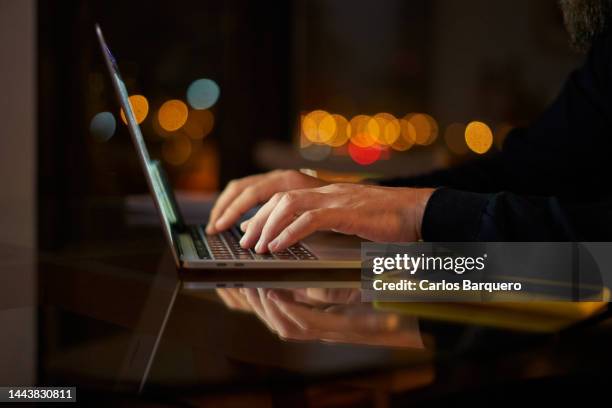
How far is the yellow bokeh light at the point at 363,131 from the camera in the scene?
5.28 m

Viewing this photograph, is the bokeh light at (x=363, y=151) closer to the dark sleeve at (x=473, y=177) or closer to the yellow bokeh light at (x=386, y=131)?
the yellow bokeh light at (x=386, y=131)

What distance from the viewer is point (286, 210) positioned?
0.89 m

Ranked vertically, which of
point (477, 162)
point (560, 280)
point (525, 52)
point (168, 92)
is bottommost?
point (560, 280)

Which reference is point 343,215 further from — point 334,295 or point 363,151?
point 363,151

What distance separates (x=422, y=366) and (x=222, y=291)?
1.13 ft

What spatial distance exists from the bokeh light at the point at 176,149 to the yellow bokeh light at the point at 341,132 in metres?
1.22

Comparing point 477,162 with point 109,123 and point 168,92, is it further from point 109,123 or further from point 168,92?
point 168,92

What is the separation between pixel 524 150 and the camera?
158cm

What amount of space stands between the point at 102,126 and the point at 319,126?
246 cm

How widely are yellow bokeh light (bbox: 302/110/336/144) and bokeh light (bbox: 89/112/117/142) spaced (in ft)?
6.44

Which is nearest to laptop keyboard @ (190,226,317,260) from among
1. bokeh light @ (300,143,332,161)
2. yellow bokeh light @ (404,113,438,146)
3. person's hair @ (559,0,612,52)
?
person's hair @ (559,0,612,52)

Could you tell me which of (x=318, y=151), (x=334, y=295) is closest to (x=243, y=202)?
(x=334, y=295)

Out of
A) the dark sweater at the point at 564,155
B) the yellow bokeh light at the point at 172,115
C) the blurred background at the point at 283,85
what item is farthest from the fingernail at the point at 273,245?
the yellow bokeh light at the point at 172,115

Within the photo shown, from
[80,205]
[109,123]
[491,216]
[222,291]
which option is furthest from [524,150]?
[109,123]
